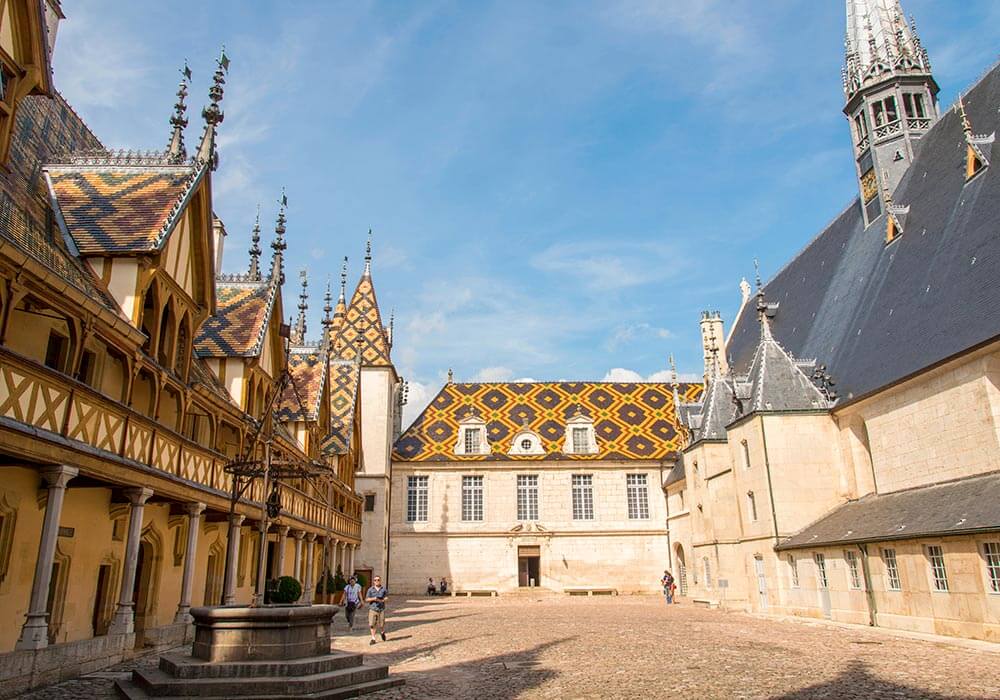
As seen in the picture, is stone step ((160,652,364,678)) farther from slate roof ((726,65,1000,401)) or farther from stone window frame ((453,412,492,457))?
stone window frame ((453,412,492,457))

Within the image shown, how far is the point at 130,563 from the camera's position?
11203 millimetres

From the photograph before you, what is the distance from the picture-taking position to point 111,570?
12844 millimetres

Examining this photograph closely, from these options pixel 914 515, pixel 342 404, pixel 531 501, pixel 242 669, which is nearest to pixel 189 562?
pixel 242 669

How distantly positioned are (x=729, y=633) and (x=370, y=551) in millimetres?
22778

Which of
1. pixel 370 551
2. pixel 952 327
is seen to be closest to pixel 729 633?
pixel 952 327

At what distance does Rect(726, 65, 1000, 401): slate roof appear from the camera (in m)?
17.3

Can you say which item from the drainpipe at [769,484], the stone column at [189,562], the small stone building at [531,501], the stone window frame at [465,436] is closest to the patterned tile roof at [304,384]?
the stone column at [189,562]

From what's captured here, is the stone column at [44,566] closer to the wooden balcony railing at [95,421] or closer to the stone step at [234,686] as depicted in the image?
the wooden balcony railing at [95,421]

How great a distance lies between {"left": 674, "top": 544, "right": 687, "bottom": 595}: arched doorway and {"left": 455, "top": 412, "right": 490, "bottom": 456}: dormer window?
11115mm

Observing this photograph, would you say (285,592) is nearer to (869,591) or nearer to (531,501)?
(869,591)

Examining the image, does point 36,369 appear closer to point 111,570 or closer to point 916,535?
point 111,570

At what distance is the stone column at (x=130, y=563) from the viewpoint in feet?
36.5

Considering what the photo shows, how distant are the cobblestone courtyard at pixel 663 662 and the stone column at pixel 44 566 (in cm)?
67

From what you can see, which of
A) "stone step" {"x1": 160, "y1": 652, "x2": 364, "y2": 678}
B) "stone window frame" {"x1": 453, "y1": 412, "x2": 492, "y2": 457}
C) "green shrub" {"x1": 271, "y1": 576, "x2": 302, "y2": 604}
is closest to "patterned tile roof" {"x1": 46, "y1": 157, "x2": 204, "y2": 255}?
"green shrub" {"x1": 271, "y1": 576, "x2": 302, "y2": 604}
